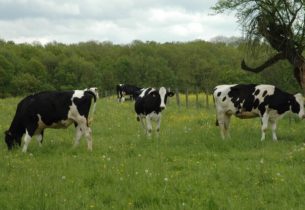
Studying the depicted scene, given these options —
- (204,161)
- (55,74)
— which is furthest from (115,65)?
(204,161)

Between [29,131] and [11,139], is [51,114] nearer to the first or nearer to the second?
[29,131]

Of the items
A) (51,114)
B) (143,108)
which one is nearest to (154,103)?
(143,108)

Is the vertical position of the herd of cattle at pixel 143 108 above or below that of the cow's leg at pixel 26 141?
above

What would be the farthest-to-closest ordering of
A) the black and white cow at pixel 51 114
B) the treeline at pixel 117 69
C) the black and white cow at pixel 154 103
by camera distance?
the treeline at pixel 117 69 → the black and white cow at pixel 154 103 → the black and white cow at pixel 51 114

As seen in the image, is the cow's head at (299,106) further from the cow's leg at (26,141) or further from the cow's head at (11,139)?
the cow's head at (11,139)

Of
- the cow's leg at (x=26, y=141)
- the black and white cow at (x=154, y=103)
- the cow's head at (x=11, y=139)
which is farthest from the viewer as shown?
the black and white cow at (x=154, y=103)

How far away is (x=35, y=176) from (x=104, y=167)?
5.86 ft

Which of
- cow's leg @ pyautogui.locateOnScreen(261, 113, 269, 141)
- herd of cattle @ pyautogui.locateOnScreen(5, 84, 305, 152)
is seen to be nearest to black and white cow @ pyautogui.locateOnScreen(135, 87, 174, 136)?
herd of cattle @ pyautogui.locateOnScreen(5, 84, 305, 152)

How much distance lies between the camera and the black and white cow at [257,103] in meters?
17.9

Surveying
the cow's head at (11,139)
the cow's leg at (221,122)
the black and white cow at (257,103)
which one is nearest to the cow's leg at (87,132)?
the cow's head at (11,139)

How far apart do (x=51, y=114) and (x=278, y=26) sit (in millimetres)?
8857

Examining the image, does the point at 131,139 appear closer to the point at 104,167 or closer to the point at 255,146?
the point at 255,146

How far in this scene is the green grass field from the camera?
8.80m

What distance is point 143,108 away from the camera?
20.1 metres
